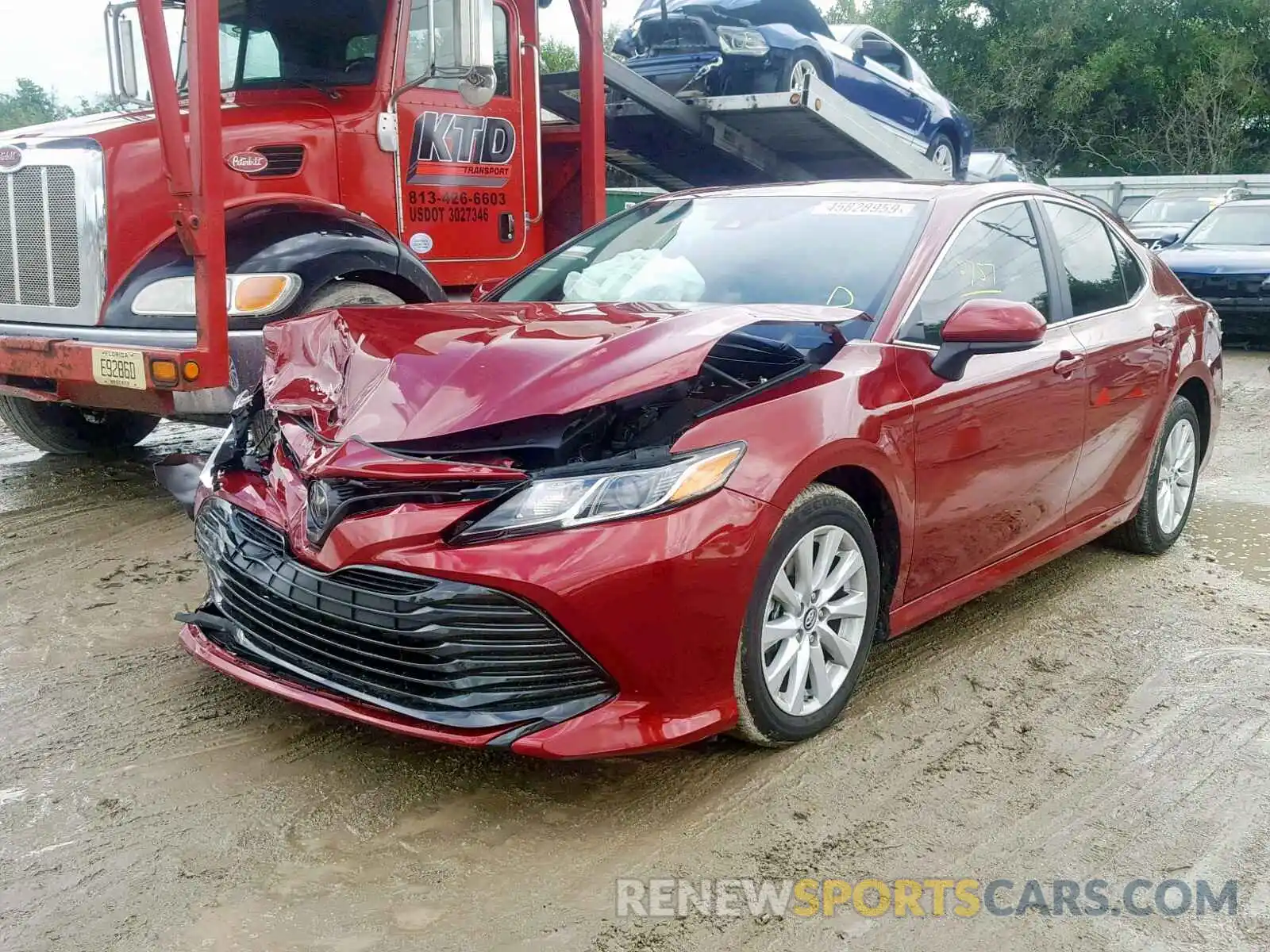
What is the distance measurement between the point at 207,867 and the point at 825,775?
1.51 m

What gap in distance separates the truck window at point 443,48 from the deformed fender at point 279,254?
86 cm

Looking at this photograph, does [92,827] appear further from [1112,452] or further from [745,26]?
[745,26]

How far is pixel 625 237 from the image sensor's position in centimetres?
442

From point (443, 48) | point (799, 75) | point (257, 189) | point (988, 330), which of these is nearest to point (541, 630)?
point (988, 330)

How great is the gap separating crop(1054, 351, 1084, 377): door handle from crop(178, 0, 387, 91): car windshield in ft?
12.0

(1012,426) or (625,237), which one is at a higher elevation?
(625,237)

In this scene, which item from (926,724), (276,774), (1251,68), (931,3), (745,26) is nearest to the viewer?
(276,774)

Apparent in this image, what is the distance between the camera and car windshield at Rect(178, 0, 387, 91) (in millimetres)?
5949

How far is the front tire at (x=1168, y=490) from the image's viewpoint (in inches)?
194

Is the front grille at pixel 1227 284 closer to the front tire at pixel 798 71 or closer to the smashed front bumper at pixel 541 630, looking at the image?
the front tire at pixel 798 71

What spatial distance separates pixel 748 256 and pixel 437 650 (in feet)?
6.04

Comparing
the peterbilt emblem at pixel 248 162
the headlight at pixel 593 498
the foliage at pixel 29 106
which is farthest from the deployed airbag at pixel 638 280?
the foliage at pixel 29 106

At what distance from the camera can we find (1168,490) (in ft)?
16.7

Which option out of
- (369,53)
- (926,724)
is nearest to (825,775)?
(926,724)
